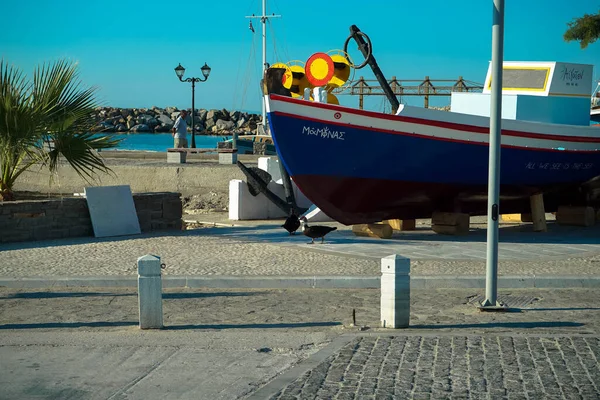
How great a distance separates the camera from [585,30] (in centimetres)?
2211

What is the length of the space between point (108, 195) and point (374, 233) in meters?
4.69

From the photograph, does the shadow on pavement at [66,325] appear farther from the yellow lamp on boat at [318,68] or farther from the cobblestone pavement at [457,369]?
the yellow lamp on boat at [318,68]

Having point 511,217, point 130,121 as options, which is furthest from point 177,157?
point 130,121

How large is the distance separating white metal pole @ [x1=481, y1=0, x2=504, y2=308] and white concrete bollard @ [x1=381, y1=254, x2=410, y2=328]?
1277 mm

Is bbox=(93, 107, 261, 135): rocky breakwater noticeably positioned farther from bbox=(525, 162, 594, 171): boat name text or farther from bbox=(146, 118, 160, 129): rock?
bbox=(525, 162, 594, 171): boat name text

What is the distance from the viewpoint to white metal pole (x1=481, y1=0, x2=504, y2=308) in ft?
29.3

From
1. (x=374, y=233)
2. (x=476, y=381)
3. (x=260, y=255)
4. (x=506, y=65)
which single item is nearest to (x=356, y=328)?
(x=476, y=381)

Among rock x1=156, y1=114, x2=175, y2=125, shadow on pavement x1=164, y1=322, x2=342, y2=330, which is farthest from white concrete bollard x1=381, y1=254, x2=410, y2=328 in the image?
rock x1=156, y1=114, x2=175, y2=125

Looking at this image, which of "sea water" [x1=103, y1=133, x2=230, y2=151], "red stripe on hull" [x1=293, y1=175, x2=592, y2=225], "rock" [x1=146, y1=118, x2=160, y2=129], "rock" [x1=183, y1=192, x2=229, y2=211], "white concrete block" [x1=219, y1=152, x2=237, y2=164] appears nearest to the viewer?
"red stripe on hull" [x1=293, y1=175, x2=592, y2=225]

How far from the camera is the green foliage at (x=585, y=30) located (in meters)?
21.9

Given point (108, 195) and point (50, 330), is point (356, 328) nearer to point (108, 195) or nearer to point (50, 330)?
point (50, 330)

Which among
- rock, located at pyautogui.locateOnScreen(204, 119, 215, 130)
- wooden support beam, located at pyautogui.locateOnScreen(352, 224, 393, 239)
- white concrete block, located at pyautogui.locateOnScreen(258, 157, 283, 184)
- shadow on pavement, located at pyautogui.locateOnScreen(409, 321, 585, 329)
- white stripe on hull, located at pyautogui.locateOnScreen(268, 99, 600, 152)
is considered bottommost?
shadow on pavement, located at pyautogui.locateOnScreen(409, 321, 585, 329)

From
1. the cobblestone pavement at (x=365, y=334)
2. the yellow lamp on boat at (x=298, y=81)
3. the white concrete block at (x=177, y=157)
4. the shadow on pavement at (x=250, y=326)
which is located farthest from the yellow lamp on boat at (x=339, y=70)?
the white concrete block at (x=177, y=157)

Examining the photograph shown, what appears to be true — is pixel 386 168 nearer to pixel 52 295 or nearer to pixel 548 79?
pixel 548 79
